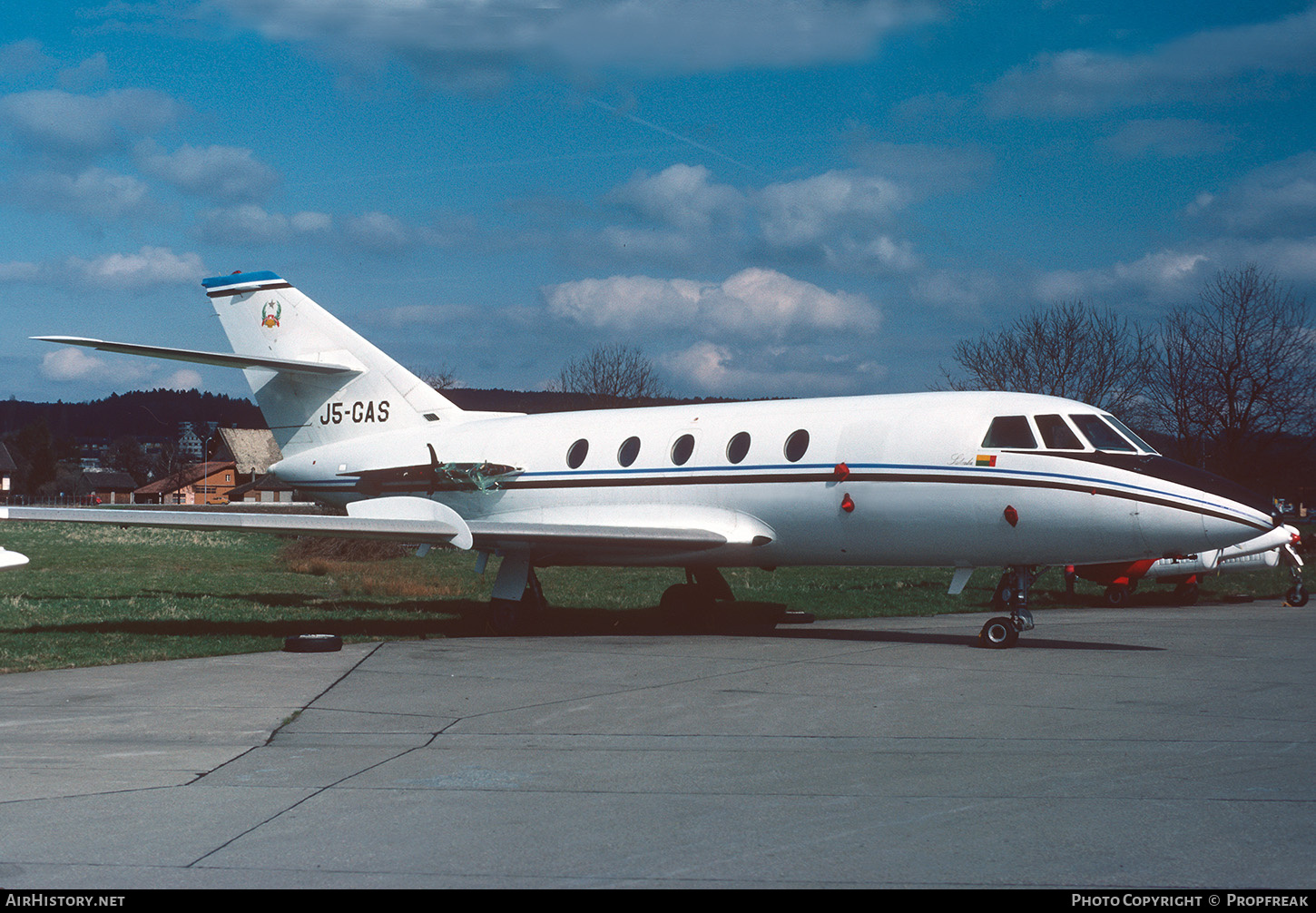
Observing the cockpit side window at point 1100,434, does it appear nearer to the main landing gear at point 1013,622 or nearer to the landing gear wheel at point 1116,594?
the main landing gear at point 1013,622

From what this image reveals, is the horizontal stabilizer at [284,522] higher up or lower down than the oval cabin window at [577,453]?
lower down

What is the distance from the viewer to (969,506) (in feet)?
44.4

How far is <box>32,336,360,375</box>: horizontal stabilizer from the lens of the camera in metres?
15.6

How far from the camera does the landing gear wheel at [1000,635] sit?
1338cm

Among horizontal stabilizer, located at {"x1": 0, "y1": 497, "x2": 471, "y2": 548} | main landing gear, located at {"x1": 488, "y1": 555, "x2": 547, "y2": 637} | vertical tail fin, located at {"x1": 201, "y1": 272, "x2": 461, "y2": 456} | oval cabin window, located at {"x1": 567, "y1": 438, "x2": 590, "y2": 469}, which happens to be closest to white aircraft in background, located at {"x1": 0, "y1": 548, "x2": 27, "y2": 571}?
horizontal stabilizer, located at {"x1": 0, "y1": 497, "x2": 471, "y2": 548}

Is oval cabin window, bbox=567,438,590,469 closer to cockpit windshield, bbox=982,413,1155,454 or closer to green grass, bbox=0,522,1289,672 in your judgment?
green grass, bbox=0,522,1289,672

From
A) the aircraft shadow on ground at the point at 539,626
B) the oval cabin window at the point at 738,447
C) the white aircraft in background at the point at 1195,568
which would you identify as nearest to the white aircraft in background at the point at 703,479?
the oval cabin window at the point at 738,447

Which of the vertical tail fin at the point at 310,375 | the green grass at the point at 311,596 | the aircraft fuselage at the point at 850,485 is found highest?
the vertical tail fin at the point at 310,375

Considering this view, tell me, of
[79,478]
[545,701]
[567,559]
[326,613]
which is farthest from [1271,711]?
[79,478]

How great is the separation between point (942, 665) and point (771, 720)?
3640 millimetres

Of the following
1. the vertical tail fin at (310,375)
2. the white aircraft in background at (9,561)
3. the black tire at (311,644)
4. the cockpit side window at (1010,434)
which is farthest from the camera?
the vertical tail fin at (310,375)

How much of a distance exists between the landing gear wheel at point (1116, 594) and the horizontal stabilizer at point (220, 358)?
551 inches

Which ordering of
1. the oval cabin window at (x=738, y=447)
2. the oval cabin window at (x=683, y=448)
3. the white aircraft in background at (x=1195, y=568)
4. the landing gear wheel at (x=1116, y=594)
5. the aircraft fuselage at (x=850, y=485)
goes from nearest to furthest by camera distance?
the aircraft fuselage at (x=850, y=485)
the oval cabin window at (x=738, y=447)
the oval cabin window at (x=683, y=448)
the white aircraft in background at (x=1195, y=568)
the landing gear wheel at (x=1116, y=594)
